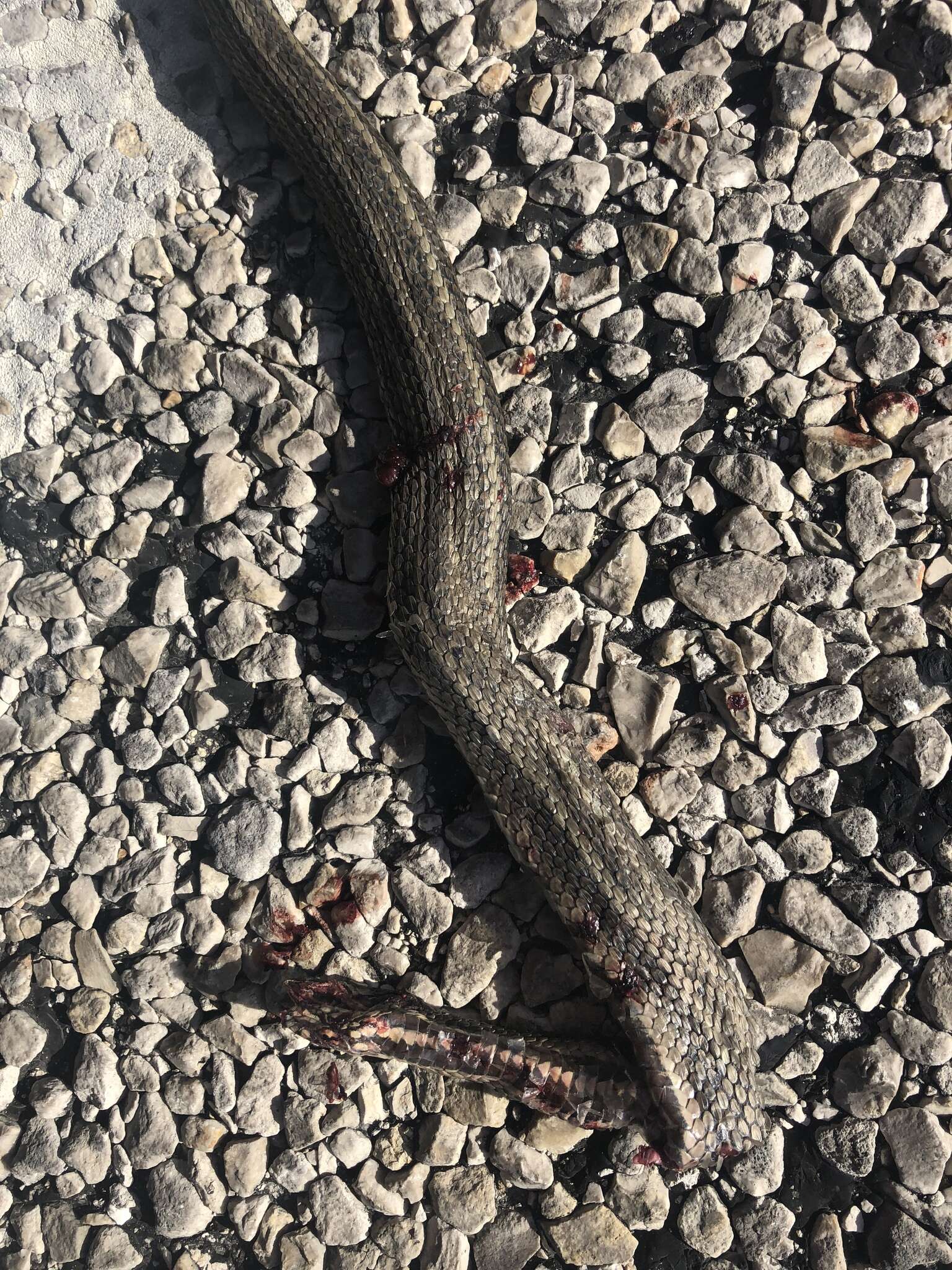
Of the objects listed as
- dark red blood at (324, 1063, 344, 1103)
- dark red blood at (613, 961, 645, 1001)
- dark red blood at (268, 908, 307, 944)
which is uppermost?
dark red blood at (613, 961, 645, 1001)

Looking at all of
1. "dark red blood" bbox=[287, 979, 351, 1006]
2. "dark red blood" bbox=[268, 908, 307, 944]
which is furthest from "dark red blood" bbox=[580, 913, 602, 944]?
"dark red blood" bbox=[268, 908, 307, 944]

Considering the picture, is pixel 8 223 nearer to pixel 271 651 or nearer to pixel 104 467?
pixel 104 467

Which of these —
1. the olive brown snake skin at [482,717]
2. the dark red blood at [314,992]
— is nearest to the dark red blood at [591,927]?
the olive brown snake skin at [482,717]

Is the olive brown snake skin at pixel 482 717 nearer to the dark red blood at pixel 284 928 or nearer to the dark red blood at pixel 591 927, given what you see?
the dark red blood at pixel 591 927

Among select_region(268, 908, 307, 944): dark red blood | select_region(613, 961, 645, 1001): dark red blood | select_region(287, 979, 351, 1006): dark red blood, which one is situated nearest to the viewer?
select_region(613, 961, 645, 1001): dark red blood

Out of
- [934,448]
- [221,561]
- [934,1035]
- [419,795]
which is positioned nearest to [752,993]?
[934,1035]

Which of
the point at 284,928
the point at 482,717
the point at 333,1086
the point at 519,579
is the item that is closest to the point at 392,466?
the point at 519,579

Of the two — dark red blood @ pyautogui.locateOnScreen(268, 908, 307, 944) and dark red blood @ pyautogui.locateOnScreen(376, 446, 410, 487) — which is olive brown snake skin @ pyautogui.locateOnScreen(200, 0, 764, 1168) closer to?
dark red blood @ pyautogui.locateOnScreen(376, 446, 410, 487)
